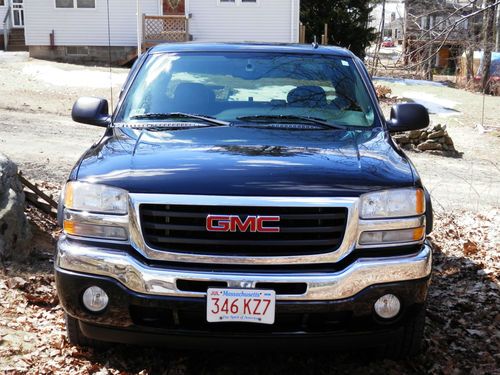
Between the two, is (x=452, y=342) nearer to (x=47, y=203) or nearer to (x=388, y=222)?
(x=388, y=222)

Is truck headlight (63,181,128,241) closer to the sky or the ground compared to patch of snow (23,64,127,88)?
closer to the sky

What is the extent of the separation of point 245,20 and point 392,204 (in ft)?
78.2

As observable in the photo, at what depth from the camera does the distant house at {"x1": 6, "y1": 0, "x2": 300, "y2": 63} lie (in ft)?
85.0

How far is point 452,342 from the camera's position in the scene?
412 cm

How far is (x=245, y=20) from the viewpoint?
2597cm

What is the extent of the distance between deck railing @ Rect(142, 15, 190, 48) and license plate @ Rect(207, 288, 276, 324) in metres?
23.0

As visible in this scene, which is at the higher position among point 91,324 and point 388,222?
point 388,222

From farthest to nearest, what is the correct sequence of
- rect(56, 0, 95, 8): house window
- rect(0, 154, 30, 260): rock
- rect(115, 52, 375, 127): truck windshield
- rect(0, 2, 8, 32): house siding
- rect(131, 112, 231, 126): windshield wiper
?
rect(0, 2, 8, 32): house siding → rect(56, 0, 95, 8): house window → rect(0, 154, 30, 260): rock → rect(115, 52, 375, 127): truck windshield → rect(131, 112, 231, 126): windshield wiper

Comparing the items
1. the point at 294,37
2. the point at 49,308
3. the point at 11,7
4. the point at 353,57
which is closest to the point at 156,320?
the point at 49,308

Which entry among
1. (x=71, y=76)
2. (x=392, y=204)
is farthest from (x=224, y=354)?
(x=71, y=76)

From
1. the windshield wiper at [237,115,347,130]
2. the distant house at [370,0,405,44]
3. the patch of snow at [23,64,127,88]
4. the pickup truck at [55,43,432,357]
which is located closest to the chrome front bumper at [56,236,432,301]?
the pickup truck at [55,43,432,357]

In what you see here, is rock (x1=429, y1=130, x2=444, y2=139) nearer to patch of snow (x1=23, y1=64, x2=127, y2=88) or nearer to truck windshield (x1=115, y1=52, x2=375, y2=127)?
truck windshield (x1=115, y1=52, x2=375, y2=127)

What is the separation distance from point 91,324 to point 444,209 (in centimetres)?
573

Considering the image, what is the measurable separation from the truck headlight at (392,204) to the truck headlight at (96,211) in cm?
117
